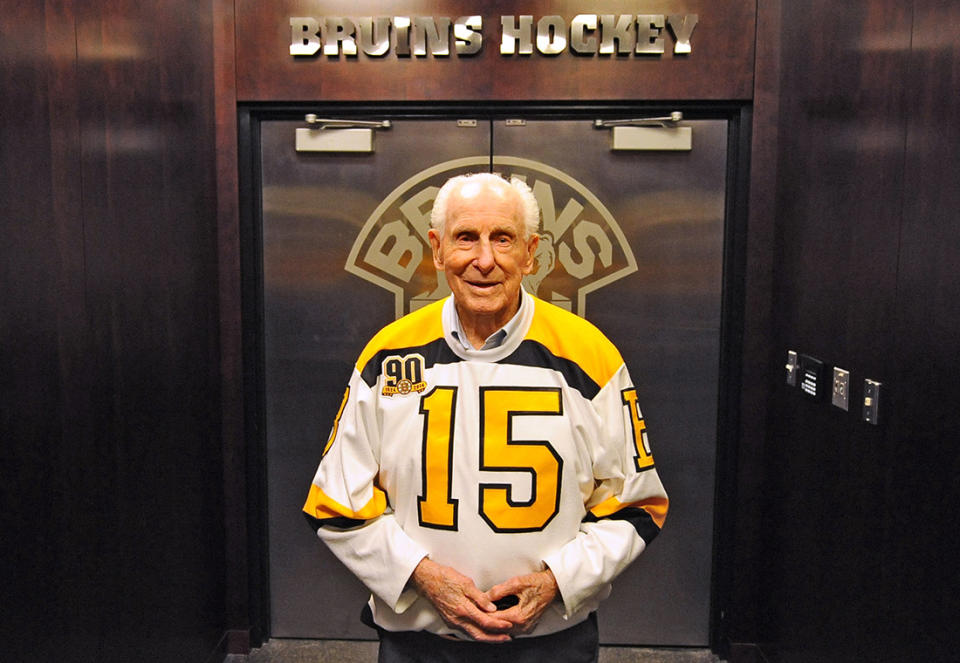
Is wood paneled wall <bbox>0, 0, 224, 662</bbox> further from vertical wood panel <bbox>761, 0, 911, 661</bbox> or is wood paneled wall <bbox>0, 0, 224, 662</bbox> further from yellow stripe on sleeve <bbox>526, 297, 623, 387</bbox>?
vertical wood panel <bbox>761, 0, 911, 661</bbox>

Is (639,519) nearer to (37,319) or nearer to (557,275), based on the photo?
(37,319)

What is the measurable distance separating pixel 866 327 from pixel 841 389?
230 mm

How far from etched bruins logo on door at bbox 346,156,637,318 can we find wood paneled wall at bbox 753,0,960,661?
62 cm

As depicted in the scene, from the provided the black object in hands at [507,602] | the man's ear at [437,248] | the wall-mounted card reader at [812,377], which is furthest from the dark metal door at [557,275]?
the black object in hands at [507,602]

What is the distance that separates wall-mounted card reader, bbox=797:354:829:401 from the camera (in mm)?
2502

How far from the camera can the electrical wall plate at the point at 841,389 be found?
7.64ft

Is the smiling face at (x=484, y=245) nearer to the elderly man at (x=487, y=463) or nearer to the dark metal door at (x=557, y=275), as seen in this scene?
the elderly man at (x=487, y=463)

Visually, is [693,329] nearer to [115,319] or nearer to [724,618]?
[724,618]

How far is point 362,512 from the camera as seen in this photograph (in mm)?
1634

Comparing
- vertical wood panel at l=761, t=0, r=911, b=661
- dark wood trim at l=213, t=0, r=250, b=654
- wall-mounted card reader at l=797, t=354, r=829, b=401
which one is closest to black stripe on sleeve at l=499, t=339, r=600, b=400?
vertical wood panel at l=761, t=0, r=911, b=661

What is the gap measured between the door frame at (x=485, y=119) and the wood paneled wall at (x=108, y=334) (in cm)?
13

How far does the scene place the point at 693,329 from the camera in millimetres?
3111

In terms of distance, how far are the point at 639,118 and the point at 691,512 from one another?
5.02 feet

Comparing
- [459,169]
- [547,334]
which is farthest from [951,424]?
[459,169]
